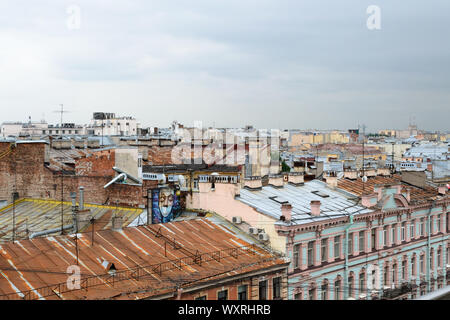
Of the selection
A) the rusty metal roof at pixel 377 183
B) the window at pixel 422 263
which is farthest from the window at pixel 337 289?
the window at pixel 422 263

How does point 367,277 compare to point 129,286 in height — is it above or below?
below

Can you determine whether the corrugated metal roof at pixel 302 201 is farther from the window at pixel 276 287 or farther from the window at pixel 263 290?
the window at pixel 263 290

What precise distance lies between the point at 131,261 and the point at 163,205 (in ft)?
20.2

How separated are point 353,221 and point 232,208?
5.21 metres

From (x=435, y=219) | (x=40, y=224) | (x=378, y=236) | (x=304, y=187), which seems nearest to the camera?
(x=40, y=224)

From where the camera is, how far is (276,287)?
65.0ft

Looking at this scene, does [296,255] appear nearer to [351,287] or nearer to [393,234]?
[351,287]

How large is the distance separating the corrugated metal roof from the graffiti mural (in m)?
2.76

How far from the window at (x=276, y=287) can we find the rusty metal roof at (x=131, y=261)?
485mm

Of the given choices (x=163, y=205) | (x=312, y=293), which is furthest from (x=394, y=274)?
(x=163, y=205)

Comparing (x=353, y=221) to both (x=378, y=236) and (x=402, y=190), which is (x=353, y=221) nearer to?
(x=378, y=236)

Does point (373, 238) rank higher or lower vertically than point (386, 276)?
higher
